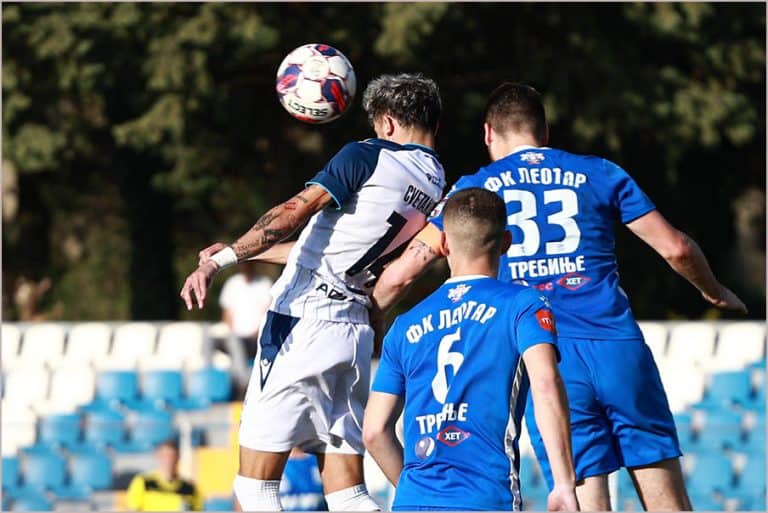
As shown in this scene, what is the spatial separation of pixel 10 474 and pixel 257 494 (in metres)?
7.79

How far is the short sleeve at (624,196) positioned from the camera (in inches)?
201

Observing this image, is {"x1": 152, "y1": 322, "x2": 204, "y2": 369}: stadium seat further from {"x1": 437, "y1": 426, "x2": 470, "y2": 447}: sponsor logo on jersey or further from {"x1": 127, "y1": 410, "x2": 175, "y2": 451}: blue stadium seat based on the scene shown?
{"x1": 437, "y1": 426, "x2": 470, "y2": 447}: sponsor logo on jersey

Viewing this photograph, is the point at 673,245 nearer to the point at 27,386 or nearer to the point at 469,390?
the point at 469,390

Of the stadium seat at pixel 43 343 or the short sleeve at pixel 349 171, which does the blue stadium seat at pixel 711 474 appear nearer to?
the short sleeve at pixel 349 171

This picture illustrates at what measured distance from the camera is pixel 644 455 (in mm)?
5191

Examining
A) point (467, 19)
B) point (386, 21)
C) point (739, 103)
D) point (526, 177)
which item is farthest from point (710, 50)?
point (526, 177)

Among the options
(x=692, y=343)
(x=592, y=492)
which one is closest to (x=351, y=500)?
(x=592, y=492)

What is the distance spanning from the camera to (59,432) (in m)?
12.9

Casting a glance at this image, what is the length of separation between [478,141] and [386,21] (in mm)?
3867

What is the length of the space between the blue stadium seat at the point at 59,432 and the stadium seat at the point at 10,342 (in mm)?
4148

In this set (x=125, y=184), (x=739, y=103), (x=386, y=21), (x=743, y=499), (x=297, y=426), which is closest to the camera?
(x=297, y=426)

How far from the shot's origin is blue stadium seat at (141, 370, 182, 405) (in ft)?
47.8

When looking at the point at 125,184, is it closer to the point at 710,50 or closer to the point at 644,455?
the point at 710,50

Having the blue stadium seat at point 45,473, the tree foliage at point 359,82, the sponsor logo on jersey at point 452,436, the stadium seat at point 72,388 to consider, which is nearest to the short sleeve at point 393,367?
the sponsor logo on jersey at point 452,436
